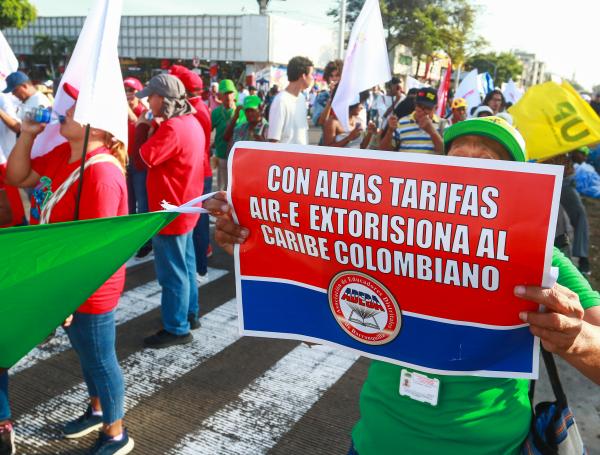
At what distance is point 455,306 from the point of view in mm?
1379

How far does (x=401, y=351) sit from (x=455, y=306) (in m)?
0.22

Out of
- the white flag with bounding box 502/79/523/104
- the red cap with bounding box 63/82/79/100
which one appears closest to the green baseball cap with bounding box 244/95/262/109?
the red cap with bounding box 63/82/79/100

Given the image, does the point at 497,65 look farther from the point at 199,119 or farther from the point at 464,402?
the point at 464,402

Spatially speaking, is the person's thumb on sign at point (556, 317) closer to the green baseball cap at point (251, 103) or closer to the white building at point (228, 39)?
the green baseball cap at point (251, 103)

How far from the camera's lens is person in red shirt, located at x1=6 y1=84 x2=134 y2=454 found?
2.53 metres

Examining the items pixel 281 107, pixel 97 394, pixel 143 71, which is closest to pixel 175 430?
pixel 97 394

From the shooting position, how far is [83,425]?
3037 millimetres

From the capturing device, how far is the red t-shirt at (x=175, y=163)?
3.76 m

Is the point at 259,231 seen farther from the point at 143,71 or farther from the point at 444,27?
the point at 444,27

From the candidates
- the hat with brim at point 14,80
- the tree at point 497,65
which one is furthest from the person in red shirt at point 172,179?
the tree at point 497,65

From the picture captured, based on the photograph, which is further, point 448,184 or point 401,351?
point 401,351

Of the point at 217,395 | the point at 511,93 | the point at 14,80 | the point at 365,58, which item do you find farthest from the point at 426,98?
the point at 511,93

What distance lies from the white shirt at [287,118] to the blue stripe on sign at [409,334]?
3827 mm

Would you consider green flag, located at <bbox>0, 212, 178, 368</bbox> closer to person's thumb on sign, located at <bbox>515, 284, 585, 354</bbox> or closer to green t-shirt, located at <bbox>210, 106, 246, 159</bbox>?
person's thumb on sign, located at <bbox>515, 284, 585, 354</bbox>
